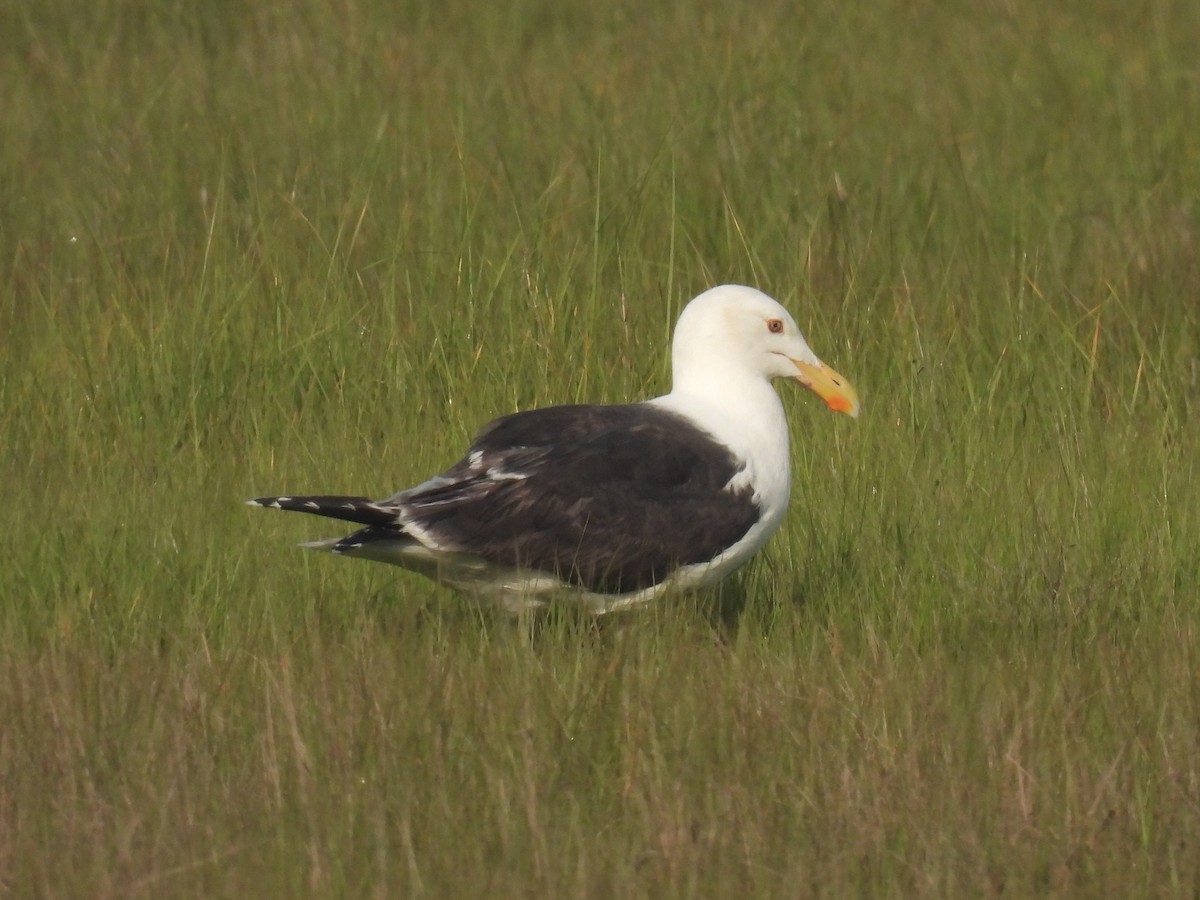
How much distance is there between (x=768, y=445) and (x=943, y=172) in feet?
9.76

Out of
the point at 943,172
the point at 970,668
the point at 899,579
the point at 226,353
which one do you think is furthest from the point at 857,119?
the point at 970,668

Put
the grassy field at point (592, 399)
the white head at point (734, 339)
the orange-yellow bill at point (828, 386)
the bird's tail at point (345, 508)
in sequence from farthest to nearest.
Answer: the orange-yellow bill at point (828, 386), the white head at point (734, 339), the bird's tail at point (345, 508), the grassy field at point (592, 399)

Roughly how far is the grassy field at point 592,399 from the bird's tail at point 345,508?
0.29 m

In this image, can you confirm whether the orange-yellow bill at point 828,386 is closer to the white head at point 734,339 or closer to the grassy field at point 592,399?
the white head at point 734,339

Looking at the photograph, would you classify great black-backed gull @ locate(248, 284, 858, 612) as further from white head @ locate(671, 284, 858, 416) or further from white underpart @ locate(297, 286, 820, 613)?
white head @ locate(671, 284, 858, 416)

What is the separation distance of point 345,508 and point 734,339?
1.22m

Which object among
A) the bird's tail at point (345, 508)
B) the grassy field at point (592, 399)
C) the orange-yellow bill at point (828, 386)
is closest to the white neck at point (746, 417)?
the orange-yellow bill at point (828, 386)

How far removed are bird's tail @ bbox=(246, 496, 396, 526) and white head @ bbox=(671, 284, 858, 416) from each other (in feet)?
3.36

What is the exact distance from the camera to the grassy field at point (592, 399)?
3672mm

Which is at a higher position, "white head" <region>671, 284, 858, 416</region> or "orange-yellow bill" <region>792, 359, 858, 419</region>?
"white head" <region>671, 284, 858, 416</region>

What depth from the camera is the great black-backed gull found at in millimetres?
4629

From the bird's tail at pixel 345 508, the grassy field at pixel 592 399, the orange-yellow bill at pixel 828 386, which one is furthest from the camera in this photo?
the orange-yellow bill at pixel 828 386

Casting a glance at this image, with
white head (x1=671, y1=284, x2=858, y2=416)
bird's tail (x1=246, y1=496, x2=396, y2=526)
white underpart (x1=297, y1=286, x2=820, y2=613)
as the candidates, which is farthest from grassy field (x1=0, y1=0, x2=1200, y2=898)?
white head (x1=671, y1=284, x2=858, y2=416)

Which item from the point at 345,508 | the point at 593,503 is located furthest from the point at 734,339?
the point at 345,508
